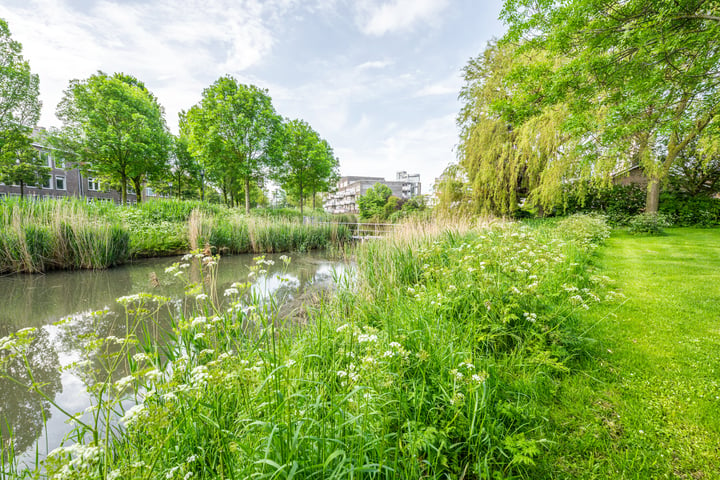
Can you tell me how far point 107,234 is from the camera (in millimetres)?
6906

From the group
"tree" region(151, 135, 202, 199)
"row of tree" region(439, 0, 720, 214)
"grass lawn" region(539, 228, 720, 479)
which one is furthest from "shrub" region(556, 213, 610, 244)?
"tree" region(151, 135, 202, 199)

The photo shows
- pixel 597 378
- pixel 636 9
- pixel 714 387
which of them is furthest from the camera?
pixel 636 9

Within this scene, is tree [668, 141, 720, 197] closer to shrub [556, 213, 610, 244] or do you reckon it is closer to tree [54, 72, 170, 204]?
shrub [556, 213, 610, 244]

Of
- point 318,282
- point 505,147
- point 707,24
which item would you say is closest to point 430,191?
point 505,147

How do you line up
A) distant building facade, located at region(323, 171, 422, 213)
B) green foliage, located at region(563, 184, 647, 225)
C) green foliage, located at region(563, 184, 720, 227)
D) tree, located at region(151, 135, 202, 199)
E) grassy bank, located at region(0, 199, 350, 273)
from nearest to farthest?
grassy bank, located at region(0, 199, 350, 273) → green foliage, located at region(563, 184, 720, 227) → green foliage, located at region(563, 184, 647, 225) → tree, located at region(151, 135, 202, 199) → distant building facade, located at region(323, 171, 422, 213)

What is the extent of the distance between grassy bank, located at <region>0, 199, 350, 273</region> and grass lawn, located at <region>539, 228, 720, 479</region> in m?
5.75

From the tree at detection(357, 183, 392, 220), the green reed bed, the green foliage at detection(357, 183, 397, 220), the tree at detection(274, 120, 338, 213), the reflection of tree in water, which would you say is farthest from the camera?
the tree at detection(357, 183, 392, 220)

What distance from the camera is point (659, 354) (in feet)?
6.98

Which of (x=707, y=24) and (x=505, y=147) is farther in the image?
(x=505, y=147)

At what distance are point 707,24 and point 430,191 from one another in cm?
1062

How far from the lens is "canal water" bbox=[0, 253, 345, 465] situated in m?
1.86

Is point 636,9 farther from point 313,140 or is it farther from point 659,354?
point 313,140

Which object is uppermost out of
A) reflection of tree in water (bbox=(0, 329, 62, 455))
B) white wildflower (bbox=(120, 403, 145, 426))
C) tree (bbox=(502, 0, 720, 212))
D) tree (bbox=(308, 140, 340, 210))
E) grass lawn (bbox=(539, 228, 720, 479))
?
tree (bbox=(308, 140, 340, 210))

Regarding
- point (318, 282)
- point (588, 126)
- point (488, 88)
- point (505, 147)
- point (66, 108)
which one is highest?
point (66, 108)
